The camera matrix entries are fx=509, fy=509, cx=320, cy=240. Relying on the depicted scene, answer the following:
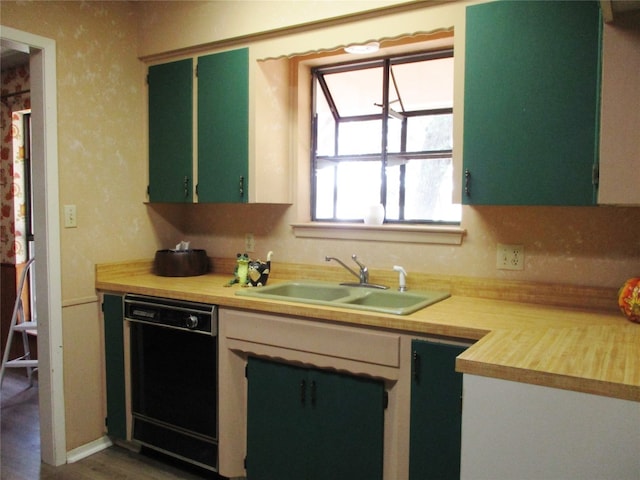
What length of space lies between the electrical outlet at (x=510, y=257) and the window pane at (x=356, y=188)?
0.73 meters

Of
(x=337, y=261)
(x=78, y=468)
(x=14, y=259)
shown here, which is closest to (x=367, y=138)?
(x=337, y=261)

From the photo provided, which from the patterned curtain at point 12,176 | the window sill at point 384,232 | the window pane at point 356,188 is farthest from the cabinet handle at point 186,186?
the patterned curtain at point 12,176

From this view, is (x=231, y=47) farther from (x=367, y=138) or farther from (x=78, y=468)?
(x=78, y=468)

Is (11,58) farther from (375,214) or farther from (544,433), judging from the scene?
(544,433)

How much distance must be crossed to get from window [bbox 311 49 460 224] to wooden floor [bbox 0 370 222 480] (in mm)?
1526

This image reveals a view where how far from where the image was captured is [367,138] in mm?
2801

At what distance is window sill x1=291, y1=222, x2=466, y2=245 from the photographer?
2344 mm

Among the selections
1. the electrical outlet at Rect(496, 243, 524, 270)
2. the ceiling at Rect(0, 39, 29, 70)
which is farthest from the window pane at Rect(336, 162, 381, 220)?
the ceiling at Rect(0, 39, 29, 70)

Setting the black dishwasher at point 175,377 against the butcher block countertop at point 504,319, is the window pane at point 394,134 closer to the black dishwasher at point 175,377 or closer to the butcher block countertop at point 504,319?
the butcher block countertop at point 504,319

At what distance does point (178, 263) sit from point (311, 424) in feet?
4.03

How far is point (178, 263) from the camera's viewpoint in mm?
2824

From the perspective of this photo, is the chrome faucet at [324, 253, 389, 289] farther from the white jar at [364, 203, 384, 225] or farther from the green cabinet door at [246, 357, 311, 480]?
the green cabinet door at [246, 357, 311, 480]

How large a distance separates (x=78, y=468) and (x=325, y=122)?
2.23 metres

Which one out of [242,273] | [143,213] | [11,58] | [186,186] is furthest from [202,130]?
[11,58]
